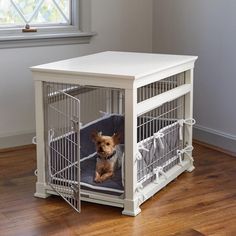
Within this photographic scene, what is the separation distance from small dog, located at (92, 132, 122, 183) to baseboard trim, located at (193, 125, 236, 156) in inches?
44.1

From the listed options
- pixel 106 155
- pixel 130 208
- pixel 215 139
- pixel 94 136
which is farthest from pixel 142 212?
pixel 215 139

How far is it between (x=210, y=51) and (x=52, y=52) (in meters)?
1.07

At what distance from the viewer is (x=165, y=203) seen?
284 centimetres

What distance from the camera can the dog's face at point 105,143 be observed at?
2.73 meters

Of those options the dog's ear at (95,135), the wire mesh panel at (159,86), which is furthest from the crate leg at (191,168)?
the dog's ear at (95,135)

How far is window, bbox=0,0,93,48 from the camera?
12.0 feet

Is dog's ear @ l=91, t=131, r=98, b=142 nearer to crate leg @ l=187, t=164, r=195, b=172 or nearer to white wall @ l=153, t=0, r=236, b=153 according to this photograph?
crate leg @ l=187, t=164, r=195, b=172

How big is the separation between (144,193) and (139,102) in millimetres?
462

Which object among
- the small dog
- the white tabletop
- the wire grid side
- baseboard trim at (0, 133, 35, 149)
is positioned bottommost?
baseboard trim at (0, 133, 35, 149)

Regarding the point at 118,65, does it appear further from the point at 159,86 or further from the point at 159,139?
the point at 159,139

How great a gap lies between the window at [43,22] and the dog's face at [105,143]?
1.19 metres

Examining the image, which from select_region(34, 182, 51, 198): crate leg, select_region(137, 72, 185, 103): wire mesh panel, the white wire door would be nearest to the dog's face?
the white wire door

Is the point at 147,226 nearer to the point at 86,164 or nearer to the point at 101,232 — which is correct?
the point at 101,232

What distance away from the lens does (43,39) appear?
3768 millimetres
